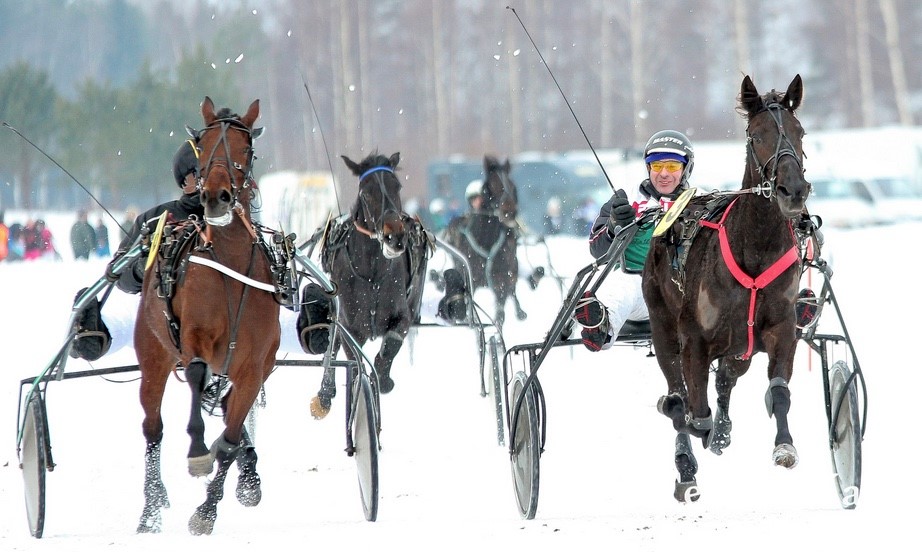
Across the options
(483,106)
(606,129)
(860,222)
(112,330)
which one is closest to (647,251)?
(112,330)

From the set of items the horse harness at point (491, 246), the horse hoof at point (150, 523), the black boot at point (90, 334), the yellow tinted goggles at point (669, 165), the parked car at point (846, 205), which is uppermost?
the parked car at point (846, 205)

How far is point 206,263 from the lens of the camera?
575 centimetres

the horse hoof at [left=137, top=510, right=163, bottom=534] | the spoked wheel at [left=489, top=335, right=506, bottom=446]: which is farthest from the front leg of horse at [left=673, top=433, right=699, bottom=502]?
the spoked wheel at [left=489, top=335, right=506, bottom=446]

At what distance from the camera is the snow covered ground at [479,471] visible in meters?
5.14

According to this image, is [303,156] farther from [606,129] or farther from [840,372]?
[840,372]

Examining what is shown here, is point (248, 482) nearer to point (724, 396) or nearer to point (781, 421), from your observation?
point (724, 396)

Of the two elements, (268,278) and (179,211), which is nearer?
(268,278)

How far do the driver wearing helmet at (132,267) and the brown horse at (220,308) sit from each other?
0.88 feet

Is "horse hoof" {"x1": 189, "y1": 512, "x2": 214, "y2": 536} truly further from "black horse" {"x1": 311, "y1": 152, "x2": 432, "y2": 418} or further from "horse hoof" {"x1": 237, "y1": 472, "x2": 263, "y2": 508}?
"black horse" {"x1": 311, "y1": 152, "x2": 432, "y2": 418}

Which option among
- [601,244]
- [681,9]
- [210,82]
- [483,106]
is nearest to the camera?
[601,244]

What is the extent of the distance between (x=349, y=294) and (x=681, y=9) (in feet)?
92.0

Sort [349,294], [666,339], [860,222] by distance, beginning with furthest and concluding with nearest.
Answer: [860,222]
[349,294]
[666,339]

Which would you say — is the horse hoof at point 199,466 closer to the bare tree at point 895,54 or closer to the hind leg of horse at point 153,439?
the hind leg of horse at point 153,439

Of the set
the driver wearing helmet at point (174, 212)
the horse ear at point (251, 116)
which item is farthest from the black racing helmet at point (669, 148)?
the driver wearing helmet at point (174, 212)
